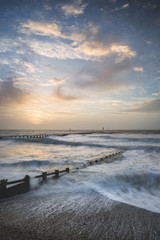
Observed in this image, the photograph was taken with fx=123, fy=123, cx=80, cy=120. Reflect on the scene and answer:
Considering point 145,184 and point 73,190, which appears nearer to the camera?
point 73,190

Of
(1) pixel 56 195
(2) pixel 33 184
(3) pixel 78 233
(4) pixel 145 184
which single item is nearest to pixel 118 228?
(3) pixel 78 233

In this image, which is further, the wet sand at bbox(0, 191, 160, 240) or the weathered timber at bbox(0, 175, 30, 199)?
the weathered timber at bbox(0, 175, 30, 199)

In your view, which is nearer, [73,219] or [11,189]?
[73,219]

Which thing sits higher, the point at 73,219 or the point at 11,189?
the point at 11,189

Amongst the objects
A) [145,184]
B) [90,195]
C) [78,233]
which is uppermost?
[78,233]

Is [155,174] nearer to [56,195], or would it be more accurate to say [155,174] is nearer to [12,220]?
[56,195]

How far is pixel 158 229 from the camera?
4215 millimetres

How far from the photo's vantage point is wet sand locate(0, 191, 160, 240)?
12.4 feet

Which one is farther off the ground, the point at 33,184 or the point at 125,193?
the point at 33,184

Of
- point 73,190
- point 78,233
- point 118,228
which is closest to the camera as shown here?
point 78,233

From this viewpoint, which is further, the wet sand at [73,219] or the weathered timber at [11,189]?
the weathered timber at [11,189]

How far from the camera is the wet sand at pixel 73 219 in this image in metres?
3.79

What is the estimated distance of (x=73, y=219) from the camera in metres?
4.54

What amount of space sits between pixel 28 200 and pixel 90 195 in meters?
3.23
